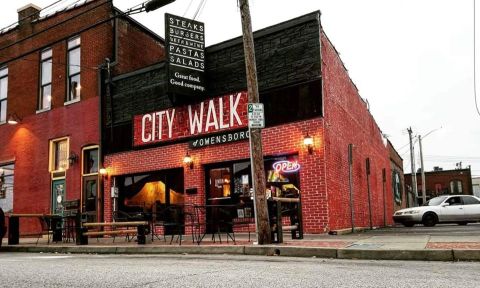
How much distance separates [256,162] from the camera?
9875 mm

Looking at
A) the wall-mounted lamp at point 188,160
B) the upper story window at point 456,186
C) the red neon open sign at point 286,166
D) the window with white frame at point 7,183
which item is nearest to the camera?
the red neon open sign at point 286,166

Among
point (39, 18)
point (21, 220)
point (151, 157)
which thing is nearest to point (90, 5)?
point (39, 18)

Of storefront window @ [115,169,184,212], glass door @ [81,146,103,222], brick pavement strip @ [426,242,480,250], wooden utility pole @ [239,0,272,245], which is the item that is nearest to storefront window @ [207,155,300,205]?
storefront window @ [115,169,184,212]

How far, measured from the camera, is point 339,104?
15.4 m

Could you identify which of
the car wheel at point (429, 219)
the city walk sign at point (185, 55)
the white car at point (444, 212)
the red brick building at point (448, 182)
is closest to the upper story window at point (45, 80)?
the city walk sign at point (185, 55)

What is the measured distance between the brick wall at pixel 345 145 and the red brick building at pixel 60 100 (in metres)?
8.34

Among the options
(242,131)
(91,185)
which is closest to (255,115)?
(242,131)

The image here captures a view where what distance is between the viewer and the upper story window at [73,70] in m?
19.0

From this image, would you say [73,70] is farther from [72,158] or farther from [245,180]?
[245,180]

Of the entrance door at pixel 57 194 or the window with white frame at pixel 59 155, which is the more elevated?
the window with white frame at pixel 59 155

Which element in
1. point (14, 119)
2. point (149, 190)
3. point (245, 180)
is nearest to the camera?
point (245, 180)

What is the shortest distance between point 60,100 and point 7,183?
15.9 feet

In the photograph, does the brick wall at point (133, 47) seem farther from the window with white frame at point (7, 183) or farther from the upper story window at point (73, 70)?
the window with white frame at point (7, 183)

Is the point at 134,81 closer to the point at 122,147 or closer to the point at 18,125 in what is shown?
the point at 122,147
